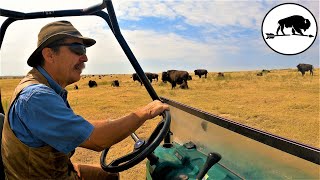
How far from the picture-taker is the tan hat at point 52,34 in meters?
2.18

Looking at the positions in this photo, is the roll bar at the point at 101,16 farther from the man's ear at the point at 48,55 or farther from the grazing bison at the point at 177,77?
the grazing bison at the point at 177,77

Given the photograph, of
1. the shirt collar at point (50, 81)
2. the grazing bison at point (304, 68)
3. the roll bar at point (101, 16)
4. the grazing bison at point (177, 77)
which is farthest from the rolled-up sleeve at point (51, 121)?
the grazing bison at point (304, 68)

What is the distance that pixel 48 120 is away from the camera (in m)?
1.84

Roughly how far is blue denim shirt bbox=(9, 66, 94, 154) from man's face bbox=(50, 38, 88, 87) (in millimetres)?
344

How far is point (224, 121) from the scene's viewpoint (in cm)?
219

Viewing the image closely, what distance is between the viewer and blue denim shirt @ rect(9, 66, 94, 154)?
6.03 feet

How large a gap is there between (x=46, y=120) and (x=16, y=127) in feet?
0.78

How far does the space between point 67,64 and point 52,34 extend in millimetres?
213

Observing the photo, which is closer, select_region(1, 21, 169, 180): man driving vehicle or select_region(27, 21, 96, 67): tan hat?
select_region(1, 21, 169, 180): man driving vehicle

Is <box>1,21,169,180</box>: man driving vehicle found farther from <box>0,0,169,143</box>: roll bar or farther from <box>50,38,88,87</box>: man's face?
<box>0,0,169,143</box>: roll bar

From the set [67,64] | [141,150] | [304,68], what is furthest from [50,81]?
[304,68]

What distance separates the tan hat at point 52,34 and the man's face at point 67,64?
0.16 feet

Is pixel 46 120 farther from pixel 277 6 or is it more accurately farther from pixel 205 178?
pixel 277 6

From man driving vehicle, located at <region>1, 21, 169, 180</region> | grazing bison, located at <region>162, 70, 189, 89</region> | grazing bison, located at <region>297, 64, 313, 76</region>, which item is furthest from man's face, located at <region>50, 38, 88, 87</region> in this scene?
grazing bison, located at <region>297, 64, 313, 76</region>
